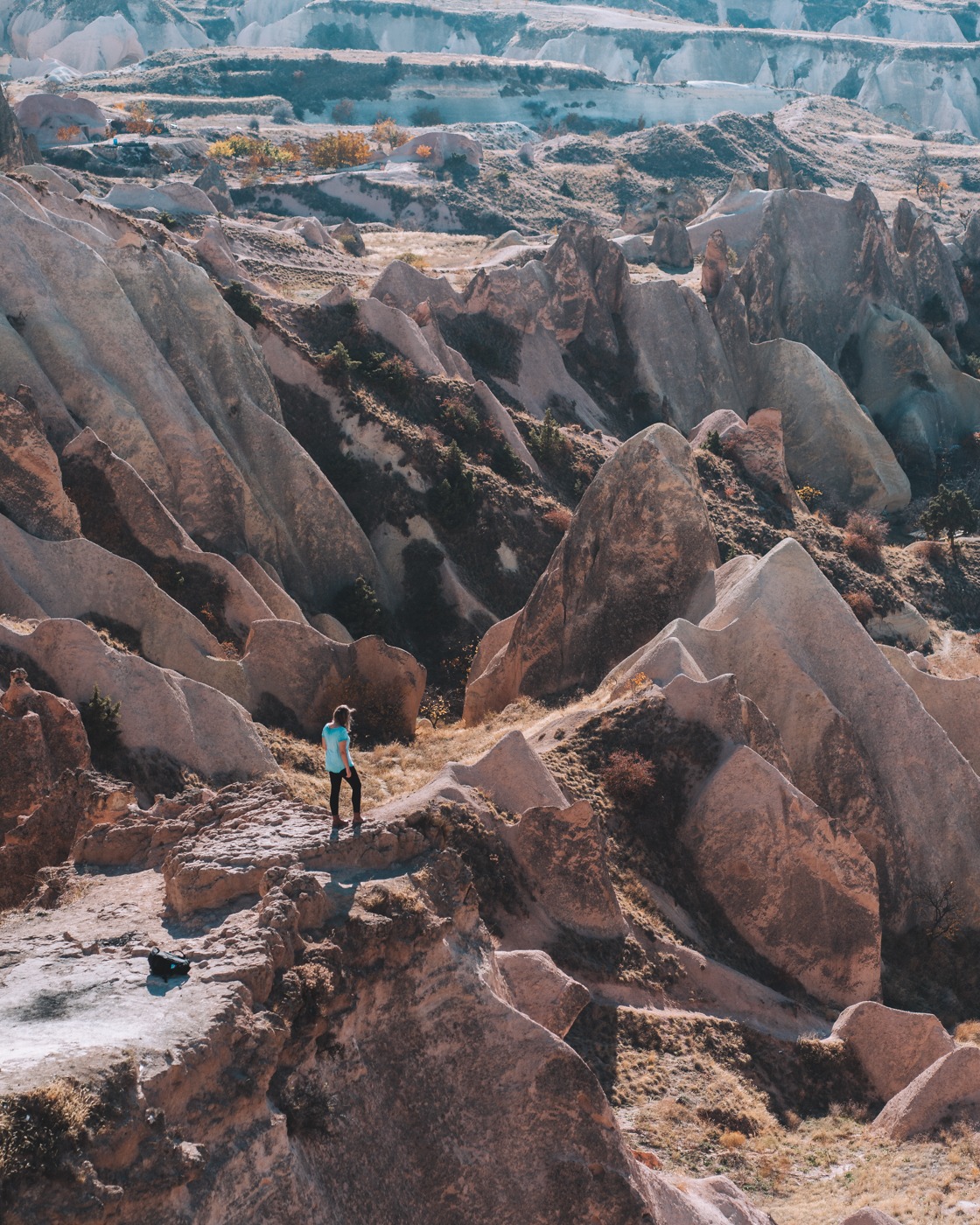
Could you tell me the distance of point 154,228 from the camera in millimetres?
49938

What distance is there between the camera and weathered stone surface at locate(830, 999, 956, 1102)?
67.0 feet

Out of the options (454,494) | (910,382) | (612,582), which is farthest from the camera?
(910,382)

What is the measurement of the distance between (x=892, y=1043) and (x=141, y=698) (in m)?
14.8

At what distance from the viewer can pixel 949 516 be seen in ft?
189

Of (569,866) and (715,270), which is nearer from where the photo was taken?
(569,866)

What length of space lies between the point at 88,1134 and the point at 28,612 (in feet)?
61.0

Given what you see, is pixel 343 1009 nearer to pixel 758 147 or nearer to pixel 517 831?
pixel 517 831

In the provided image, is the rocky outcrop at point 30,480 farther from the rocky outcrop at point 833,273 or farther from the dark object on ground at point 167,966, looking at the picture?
the rocky outcrop at point 833,273

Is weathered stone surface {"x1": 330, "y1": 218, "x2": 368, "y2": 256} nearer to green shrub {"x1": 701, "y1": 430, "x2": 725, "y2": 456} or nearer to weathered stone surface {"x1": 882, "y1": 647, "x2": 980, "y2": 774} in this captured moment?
green shrub {"x1": 701, "y1": 430, "x2": 725, "y2": 456}

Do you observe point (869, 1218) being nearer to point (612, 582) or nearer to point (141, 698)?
point (141, 698)

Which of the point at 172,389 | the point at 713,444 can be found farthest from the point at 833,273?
the point at 172,389

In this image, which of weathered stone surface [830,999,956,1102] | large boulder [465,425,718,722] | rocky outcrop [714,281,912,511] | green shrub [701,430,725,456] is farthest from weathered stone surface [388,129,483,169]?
weathered stone surface [830,999,956,1102]

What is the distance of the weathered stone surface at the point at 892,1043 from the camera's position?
67.0 feet

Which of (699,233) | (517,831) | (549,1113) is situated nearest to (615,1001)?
(517,831)
